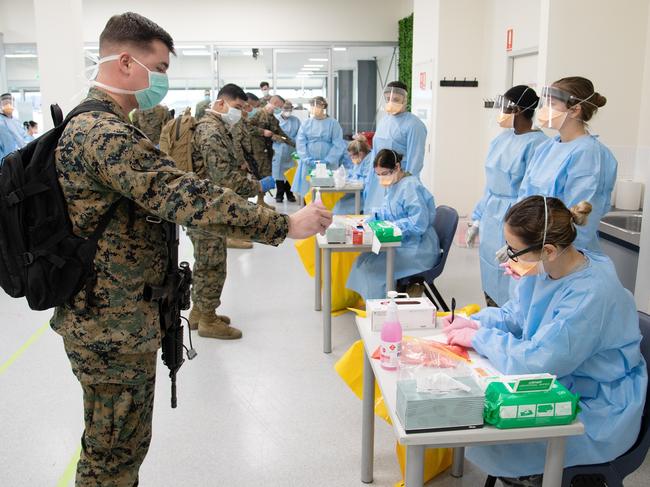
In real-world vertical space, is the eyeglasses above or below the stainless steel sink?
above

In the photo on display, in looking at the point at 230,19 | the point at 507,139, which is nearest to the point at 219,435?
the point at 507,139

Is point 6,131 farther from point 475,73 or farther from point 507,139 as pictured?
point 507,139

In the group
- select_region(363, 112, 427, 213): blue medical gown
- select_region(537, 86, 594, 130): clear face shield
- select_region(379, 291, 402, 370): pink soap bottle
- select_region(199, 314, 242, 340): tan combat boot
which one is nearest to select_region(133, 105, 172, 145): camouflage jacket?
select_region(363, 112, 427, 213): blue medical gown

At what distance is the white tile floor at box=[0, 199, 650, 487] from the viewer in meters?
2.54

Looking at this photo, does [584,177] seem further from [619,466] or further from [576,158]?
[619,466]

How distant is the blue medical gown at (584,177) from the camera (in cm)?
294

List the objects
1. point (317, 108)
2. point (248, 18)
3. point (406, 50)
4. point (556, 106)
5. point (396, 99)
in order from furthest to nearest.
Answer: point (248, 18)
point (406, 50)
point (317, 108)
point (396, 99)
point (556, 106)

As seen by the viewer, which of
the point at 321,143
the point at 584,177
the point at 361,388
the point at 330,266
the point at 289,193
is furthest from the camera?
the point at 289,193

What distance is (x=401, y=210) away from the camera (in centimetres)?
389

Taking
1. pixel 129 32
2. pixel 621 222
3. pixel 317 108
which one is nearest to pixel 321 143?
pixel 317 108

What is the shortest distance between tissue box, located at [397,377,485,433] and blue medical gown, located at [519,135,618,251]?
5.24 feet

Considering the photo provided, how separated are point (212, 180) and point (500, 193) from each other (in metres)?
1.83

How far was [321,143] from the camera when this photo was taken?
7551 millimetres

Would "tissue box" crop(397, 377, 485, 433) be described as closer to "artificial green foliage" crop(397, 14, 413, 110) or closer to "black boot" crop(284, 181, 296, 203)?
"black boot" crop(284, 181, 296, 203)
